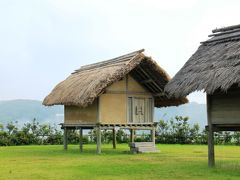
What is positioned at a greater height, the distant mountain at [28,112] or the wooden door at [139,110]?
the distant mountain at [28,112]

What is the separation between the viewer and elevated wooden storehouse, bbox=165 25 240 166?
1377cm

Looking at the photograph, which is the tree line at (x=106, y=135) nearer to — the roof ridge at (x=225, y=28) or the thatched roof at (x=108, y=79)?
the thatched roof at (x=108, y=79)

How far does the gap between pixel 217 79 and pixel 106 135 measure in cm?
1919

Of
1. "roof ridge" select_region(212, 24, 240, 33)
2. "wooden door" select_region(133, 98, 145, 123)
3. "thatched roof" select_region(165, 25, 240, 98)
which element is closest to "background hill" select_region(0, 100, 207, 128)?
"wooden door" select_region(133, 98, 145, 123)

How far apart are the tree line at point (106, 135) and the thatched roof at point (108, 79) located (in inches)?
235

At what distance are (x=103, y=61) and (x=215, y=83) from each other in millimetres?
11605

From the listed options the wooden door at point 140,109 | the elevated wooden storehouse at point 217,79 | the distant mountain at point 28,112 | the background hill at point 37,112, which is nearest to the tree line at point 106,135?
the wooden door at point 140,109

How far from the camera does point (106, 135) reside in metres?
32.3

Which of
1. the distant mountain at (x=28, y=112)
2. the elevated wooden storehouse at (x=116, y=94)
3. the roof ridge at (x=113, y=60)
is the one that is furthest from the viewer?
the distant mountain at (x=28, y=112)

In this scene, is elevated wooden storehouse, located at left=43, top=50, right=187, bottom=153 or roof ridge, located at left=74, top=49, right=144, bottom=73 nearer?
elevated wooden storehouse, located at left=43, top=50, right=187, bottom=153

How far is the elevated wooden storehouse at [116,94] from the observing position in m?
21.1

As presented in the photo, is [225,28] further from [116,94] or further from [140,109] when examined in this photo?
[140,109]

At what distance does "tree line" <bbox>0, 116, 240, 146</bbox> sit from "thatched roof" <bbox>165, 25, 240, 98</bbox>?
576 inches

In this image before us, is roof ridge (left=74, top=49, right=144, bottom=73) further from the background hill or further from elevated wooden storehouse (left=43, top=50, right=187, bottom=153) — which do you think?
the background hill
